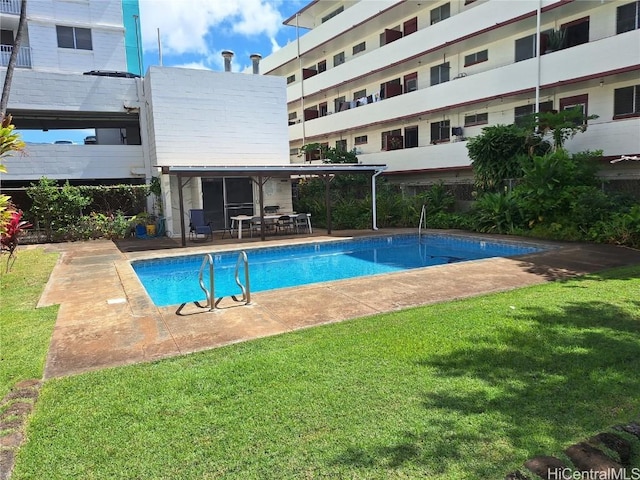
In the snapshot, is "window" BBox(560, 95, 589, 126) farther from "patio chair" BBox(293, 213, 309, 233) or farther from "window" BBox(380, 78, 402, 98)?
"patio chair" BBox(293, 213, 309, 233)

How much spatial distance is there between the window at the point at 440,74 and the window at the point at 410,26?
304 cm

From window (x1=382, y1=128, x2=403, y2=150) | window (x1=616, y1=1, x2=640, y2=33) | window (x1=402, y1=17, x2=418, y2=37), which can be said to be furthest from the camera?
window (x1=382, y1=128, x2=403, y2=150)

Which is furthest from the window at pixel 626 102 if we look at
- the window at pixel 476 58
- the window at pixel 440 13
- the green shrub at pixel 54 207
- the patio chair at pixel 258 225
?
the green shrub at pixel 54 207

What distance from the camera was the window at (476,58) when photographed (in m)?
20.0

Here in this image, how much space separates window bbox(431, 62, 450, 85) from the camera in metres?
21.8

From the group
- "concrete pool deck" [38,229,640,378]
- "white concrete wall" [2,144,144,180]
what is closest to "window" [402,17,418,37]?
"white concrete wall" [2,144,144,180]

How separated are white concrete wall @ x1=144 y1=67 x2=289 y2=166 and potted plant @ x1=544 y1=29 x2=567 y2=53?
11.1m

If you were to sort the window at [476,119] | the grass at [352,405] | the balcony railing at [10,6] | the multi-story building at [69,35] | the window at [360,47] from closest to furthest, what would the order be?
the grass at [352,405]
the window at [476,119]
the balcony railing at [10,6]
the multi-story building at [69,35]
the window at [360,47]

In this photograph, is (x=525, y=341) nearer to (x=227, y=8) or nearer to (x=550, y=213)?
(x=550, y=213)

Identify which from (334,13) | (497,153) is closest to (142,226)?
(497,153)

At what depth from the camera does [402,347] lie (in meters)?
4.76

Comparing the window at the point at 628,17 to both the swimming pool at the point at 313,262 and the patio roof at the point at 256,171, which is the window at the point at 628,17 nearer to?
the swimming pool at the point at 313,262

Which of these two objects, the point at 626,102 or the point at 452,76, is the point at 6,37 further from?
the point at 626,102

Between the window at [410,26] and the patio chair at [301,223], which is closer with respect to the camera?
the patio chair at [301,223]
